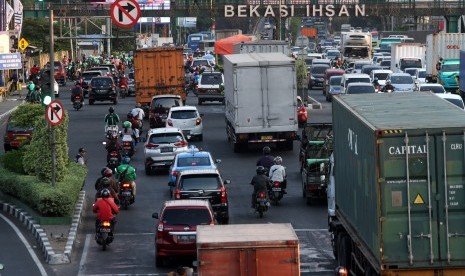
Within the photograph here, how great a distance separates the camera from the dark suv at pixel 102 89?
70062mm

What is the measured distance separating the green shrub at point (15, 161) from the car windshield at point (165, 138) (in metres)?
5.46

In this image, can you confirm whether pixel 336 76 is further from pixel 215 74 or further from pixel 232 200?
pixel 232 200

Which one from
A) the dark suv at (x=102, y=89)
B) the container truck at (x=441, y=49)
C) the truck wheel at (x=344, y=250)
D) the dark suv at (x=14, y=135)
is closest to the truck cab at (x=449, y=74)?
the container truck at (x=441, y=49)

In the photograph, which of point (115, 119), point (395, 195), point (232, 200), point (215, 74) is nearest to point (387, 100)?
point (395, 195)

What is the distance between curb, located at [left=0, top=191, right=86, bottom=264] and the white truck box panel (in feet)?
32.0

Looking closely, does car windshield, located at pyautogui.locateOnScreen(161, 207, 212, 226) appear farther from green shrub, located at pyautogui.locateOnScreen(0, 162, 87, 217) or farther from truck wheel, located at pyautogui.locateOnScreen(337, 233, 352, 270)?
green shrub, located at pyautogui.locateOnScreen(0, 162, 87, 217)

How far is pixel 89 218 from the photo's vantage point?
3444cm

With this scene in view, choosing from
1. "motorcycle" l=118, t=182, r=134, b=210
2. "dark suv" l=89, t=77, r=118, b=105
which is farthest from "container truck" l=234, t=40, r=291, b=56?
"motorcycle" l=118, t=182, r=134, b=210

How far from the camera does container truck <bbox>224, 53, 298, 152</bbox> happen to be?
45.5 m

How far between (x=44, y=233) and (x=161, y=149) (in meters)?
12.0

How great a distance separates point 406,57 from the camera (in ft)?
284

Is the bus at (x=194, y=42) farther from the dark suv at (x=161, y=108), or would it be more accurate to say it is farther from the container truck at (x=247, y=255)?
the container truck at (x=247, y=255)

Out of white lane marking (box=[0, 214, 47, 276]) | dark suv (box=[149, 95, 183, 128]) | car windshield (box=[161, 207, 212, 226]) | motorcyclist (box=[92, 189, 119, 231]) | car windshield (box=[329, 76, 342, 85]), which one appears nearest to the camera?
car windshield (box=[161, 207, 212, 226])

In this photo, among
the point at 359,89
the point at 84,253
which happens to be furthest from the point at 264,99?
the point at 84,253
